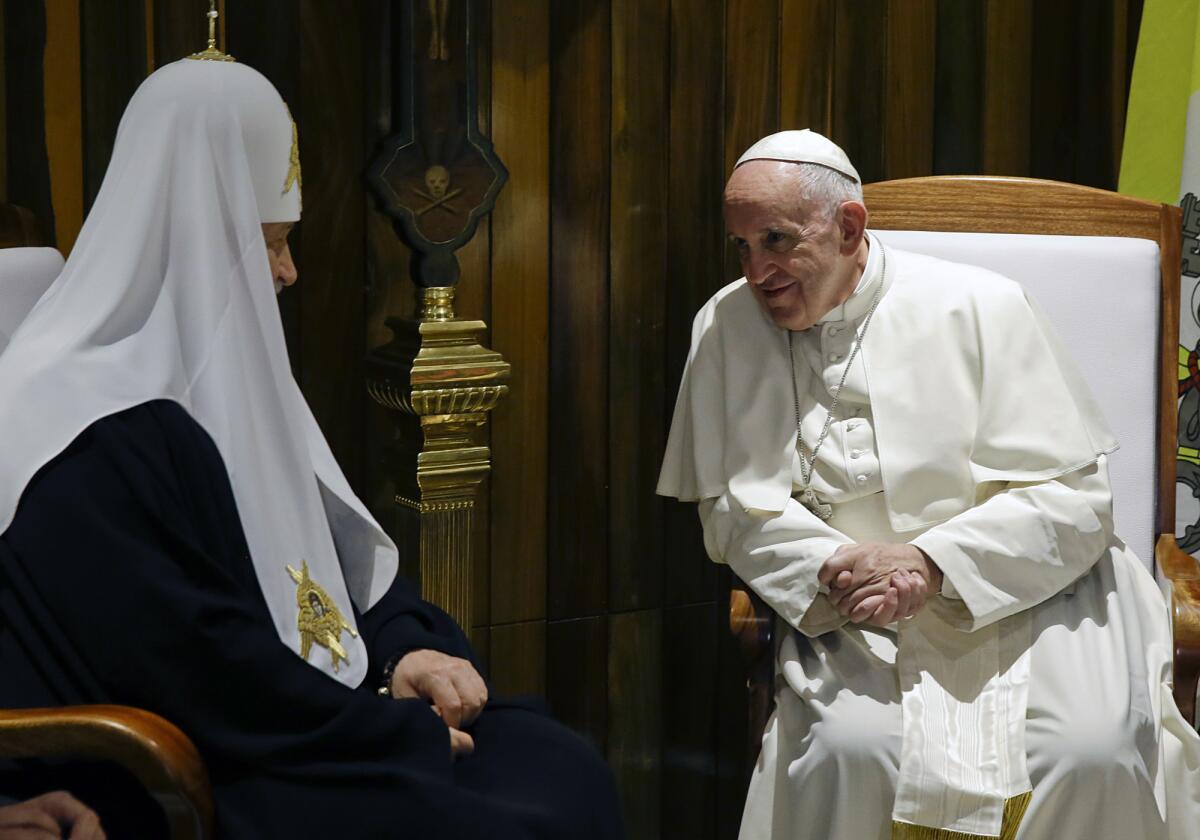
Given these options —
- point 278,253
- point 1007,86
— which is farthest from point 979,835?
point 1007,86

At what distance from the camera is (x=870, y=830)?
114 inches

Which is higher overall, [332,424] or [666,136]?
[666,136]

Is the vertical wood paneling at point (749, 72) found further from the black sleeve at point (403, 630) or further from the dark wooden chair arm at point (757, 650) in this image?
the black sleeve at point (403, 630)

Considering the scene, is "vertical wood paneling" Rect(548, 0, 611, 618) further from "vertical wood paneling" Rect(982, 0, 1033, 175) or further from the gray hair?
"vertical wood paneling" Rect(982, 0, 1033, 175)

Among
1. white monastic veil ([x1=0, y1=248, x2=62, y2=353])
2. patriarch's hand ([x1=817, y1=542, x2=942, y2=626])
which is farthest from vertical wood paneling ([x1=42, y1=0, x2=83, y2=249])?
patriarch's hand ([x1=817, y1=542, x2=942, y2=626])

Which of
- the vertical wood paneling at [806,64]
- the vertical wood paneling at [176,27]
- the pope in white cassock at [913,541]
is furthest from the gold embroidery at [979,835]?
the vertical wood paneling at [176,27]

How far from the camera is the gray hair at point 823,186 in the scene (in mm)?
3100

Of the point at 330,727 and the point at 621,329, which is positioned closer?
the point at 330,727

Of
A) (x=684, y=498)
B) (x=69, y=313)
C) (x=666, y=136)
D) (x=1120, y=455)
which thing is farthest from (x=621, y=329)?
(x=69, y=313)

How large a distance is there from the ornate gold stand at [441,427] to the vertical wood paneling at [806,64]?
47.4 inches

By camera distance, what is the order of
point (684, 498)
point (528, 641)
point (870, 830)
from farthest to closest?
1. point (528, 641)
2. point (684, 498)
3. point (870, 830)

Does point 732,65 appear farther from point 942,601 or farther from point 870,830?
point 870,830

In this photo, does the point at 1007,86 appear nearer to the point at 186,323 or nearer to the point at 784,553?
the point at 784,553

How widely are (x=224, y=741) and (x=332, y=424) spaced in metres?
1.38
